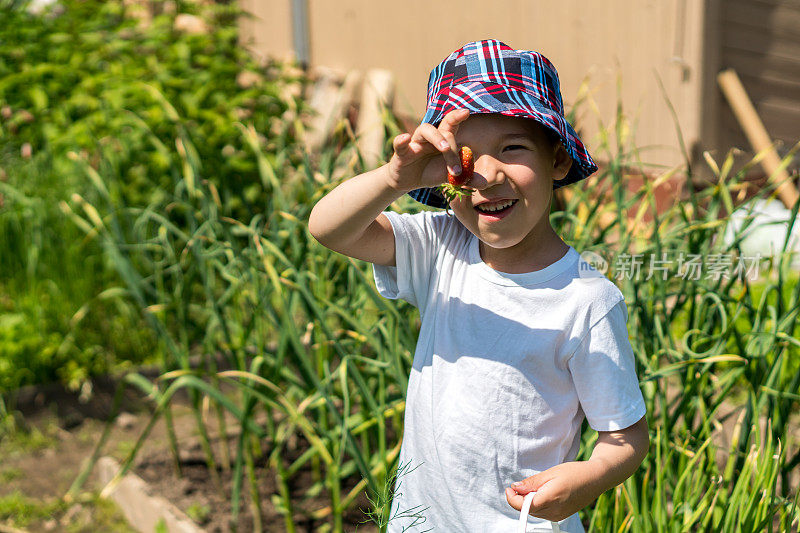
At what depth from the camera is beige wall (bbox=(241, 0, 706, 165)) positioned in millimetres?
3824

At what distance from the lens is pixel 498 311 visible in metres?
1.41

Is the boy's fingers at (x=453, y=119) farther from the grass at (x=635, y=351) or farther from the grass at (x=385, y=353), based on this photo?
the grass at (x=635, y=351)

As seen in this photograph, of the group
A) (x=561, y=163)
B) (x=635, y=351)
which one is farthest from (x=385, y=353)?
(x=561, y=163)

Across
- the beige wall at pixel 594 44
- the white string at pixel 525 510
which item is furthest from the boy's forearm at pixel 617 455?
the beige wall at pixel 594 44

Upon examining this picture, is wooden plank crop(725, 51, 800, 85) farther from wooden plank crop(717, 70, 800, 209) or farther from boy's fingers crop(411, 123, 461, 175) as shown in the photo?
boy's fingers crop(411, 123, 461, 175)

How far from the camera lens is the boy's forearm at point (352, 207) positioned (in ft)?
4.42

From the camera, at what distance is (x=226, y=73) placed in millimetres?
3984

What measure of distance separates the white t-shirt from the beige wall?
1783mm

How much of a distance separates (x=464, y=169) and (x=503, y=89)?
6.4 inches

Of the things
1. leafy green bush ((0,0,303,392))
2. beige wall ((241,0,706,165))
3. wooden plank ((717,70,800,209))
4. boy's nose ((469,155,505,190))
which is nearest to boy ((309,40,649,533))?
boy's nose ((469,155,505,190))

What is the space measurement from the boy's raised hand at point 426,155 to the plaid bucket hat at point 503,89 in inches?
3.1

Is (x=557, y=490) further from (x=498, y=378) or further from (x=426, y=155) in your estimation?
(x=426, y=155)

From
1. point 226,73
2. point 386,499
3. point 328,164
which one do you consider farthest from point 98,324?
point 386,499

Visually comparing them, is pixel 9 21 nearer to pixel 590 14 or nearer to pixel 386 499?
pixel 590 14
